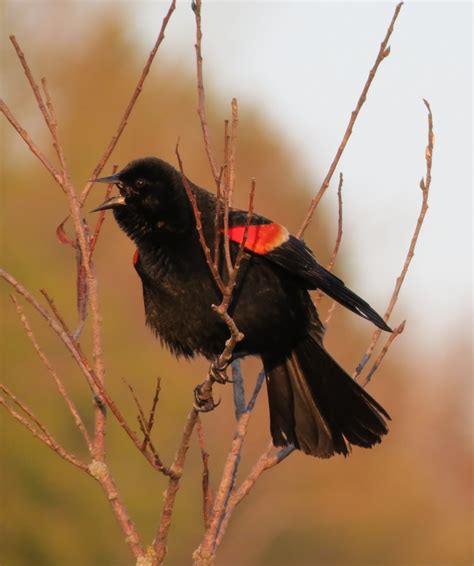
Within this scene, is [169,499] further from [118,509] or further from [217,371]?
[217,371]

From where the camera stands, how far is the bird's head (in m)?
4.30

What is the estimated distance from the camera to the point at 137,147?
1193 inches

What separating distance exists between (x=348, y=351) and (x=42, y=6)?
43.7 ft

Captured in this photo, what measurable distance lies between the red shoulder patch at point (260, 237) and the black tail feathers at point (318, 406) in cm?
46

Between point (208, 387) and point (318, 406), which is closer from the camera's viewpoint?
point (208, 387)

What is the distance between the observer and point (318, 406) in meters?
4.36

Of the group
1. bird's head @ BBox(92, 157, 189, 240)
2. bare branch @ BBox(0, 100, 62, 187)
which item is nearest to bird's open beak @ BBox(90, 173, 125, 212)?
bird's head @ BBox(92, 157, 189, 240)

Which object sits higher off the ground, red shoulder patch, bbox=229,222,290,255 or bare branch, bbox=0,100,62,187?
red shoulder patch, bbox=229,222,290,255

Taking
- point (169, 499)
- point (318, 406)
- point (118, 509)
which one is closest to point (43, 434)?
point (118, 509)

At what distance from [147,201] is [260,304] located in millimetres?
654

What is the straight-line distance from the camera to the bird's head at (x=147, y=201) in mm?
4305

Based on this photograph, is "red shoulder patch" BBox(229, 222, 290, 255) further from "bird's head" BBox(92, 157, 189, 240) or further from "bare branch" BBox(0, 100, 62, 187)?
"bare branch" BBox(0, 100, 62, 187)

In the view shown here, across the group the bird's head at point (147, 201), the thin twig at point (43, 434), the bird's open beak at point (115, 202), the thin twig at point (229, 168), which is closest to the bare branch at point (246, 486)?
the thin twig at point (43, 434)

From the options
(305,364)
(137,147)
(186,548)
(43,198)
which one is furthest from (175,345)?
(137,147)
